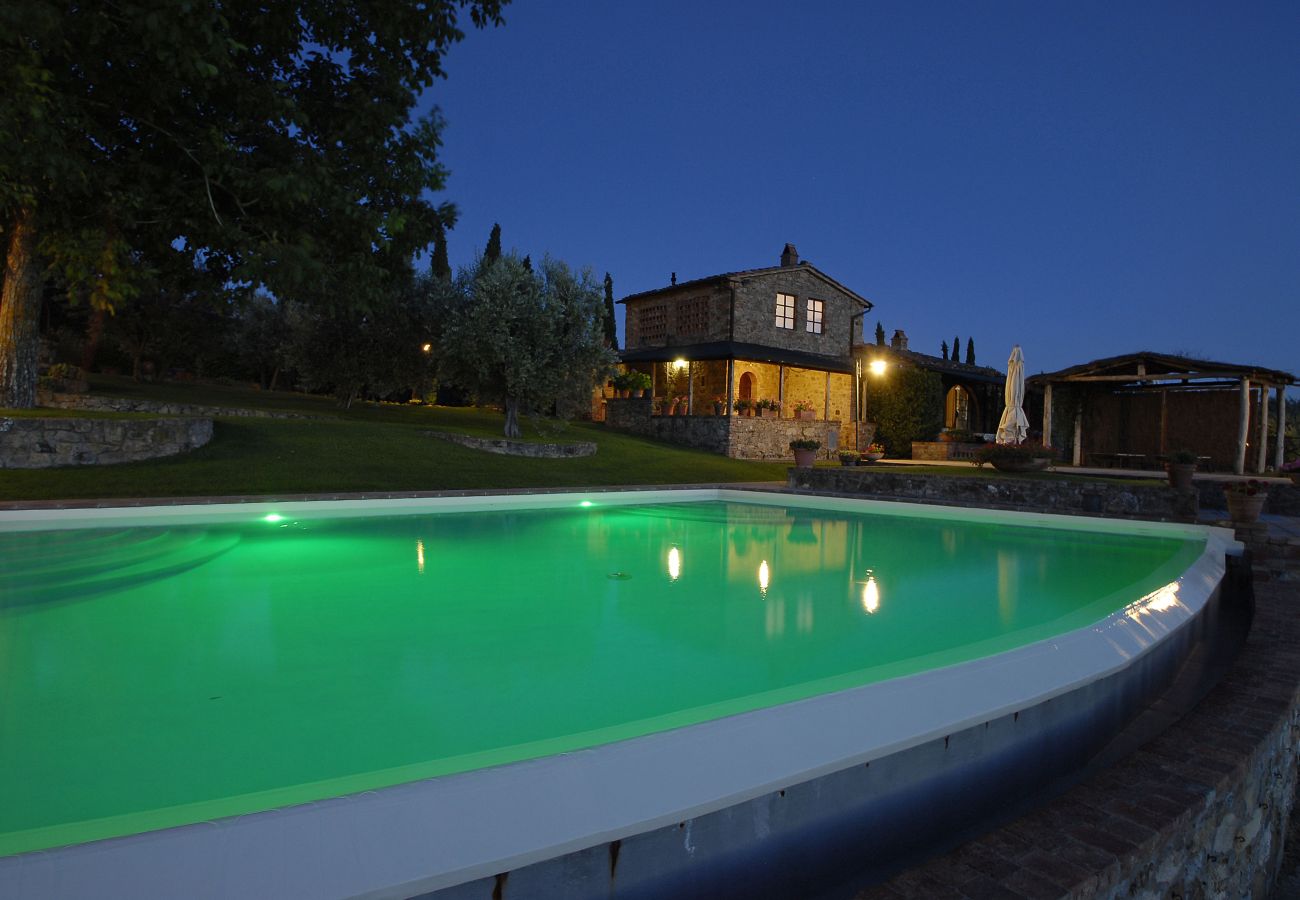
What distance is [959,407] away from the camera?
3014 cm

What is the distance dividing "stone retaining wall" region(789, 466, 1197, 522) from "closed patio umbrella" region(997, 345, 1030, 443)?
5.09 meters

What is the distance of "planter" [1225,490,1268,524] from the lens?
7.68m

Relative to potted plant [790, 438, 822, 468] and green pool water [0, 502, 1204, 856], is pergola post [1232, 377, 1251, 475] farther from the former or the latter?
green pool water [0, 502, 1204, 856]

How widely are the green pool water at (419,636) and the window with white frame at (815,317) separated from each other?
20725 mm

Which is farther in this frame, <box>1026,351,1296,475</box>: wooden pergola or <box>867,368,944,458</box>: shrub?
<box>867,368,944,458</box>: shrub

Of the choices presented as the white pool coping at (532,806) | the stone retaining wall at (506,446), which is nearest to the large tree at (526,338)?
Answer: the stone retaining wall at (506,446)

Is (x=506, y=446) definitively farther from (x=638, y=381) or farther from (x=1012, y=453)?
(x=1012, y=453)

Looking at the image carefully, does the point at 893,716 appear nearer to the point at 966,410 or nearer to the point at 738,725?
the point at 738,725

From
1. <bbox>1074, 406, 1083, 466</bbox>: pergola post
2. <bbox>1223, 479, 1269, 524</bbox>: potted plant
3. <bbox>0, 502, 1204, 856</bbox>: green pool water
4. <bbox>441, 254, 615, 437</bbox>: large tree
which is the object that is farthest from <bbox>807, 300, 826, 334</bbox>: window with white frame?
<bbox>1223, 479, 1269, 524</bbox>: potted plant

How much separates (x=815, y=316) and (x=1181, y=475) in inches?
745

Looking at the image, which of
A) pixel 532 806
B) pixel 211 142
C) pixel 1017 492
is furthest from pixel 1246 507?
pixel 211 142

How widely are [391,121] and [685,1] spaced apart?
3732cm

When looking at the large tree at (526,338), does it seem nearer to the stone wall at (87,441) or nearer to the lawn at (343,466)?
the lawn at (343,466)

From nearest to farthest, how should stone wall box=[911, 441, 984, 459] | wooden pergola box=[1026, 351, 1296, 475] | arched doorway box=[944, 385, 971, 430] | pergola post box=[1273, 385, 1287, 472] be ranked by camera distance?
wooden pergola box=[1026, 351, 1296, 475] → pergola post box=[1273, 385, 1287, 472] → stone wall box=[911, 441, 984, 459] → arched doorway box=[944, 385, 971, 430]
